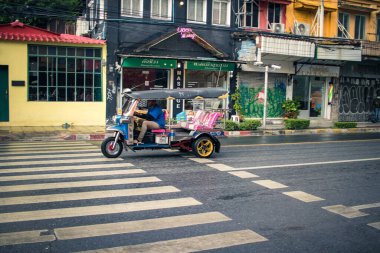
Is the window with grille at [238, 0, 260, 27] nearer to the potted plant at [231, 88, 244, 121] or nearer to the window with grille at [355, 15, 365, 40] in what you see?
the potted plant at [231, 88, 244, 121]

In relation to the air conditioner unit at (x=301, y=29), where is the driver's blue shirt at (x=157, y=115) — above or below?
below

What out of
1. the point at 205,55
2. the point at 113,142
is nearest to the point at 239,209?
the point at 113,142

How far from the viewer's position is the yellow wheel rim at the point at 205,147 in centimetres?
1244

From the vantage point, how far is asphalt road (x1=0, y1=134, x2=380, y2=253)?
572cm

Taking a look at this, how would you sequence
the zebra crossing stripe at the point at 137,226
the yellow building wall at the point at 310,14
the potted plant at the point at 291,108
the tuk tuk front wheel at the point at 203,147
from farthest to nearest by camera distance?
the yellow building wall at the point at 310,14 → the potted plant at the point at 291,108 → the tuk tuk front wheel at the point at 203,147 → the zebra crossing stripe at the point at 137,226

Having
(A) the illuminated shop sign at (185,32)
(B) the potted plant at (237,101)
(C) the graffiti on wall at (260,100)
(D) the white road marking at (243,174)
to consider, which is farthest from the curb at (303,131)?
(D) the white road marking at (243,174)

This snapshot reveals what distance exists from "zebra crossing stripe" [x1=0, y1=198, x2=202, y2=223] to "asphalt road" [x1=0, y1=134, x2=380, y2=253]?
0.6 inches

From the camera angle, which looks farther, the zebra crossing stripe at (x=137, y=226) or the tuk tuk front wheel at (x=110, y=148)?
the tuk tuk front wheel at (x=110, y=148)

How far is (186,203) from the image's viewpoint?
24.7 ft

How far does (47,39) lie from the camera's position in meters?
19.0

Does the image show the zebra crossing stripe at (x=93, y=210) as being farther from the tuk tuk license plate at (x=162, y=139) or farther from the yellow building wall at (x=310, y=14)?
the yellow building wall at (x=310, y=14)

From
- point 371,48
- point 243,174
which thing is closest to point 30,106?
point 243,174

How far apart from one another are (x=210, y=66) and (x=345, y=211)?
52.5 feet

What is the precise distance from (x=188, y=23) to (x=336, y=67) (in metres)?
10.8
